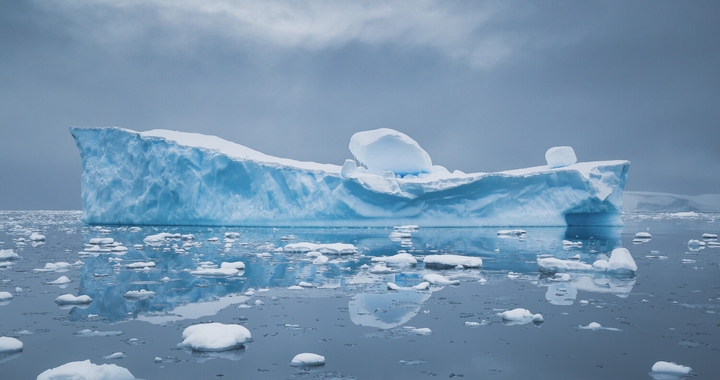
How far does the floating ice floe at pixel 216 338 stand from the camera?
3771mm

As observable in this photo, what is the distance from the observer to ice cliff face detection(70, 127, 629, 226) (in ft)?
61.1

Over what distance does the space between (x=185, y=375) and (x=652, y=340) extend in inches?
136

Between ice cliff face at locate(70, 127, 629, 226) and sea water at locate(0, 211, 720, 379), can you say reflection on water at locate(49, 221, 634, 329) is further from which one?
ice cliff face at locate(70, 127, 629, 226)

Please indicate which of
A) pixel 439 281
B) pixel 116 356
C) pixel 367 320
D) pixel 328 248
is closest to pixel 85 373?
pixel 116 356

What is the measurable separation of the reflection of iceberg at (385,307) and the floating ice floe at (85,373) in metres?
2.09

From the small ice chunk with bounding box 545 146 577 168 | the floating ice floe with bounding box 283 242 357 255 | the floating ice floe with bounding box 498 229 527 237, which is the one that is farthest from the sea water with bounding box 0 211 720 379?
the small ice chunk with bounding box 545 146 577 168

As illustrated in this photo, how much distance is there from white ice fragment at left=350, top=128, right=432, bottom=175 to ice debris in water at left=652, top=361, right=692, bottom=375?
17.2 metres

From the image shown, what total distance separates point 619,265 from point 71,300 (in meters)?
6.98

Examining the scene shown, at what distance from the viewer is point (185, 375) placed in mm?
3215

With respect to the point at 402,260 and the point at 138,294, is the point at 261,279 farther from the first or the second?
the point at 402,260

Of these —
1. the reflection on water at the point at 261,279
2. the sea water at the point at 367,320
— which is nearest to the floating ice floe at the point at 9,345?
the sea water at the point at 367,320

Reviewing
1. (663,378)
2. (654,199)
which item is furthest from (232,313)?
(654,199)

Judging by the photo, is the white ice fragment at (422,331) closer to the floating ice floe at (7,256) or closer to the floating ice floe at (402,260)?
the floating ice floe at (402,260)

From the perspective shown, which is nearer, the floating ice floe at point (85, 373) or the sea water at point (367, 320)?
the floating ice floe at point (85, 373)
